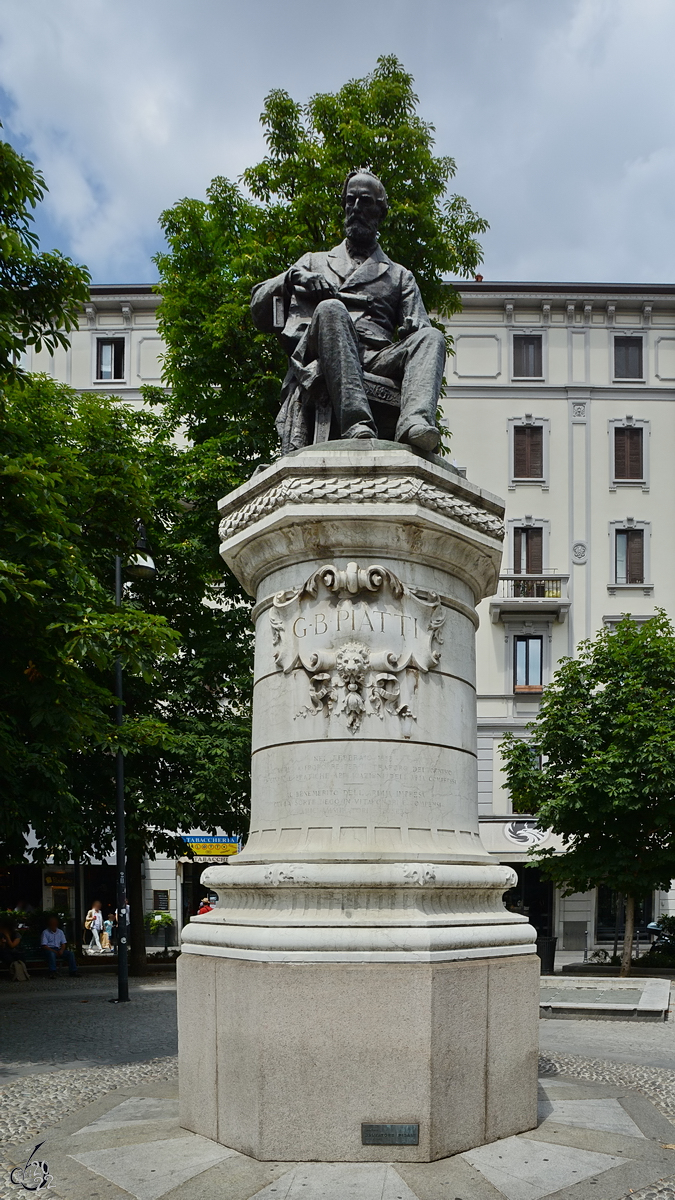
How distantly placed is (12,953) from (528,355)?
2612 cm

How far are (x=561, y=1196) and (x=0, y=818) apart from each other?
28.1ft

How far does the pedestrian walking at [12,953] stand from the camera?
2295cm

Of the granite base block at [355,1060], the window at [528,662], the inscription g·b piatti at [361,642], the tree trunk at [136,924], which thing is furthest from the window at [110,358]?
the granite base block at [355,1060]

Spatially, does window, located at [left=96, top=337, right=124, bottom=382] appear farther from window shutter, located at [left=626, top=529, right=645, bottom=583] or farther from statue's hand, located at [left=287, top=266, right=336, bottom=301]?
statue's hand, located at [left=287, top=266, right=336, bottom=301]

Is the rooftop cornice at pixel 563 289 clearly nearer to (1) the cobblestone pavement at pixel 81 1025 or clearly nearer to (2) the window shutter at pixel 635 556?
(2) the window shutter at pixel 635 556

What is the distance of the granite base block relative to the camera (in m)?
5.80

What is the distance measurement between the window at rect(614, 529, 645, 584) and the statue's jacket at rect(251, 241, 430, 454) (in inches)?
1169

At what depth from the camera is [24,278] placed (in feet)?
40.9

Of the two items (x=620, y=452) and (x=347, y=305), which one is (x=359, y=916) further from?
(x=620, y=452)

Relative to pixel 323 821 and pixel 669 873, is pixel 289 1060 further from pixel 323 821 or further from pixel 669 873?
pixel 669 873

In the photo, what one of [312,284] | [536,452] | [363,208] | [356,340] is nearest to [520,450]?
[536,452]

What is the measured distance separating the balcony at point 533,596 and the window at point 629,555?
83.5 inches

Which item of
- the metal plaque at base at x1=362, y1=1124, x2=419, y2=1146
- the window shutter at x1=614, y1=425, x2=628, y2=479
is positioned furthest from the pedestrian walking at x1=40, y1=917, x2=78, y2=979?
the window shutter at x1=614, y1=425, x2=628, y2=479

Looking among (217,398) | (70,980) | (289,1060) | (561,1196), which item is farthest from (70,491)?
(70,980)
